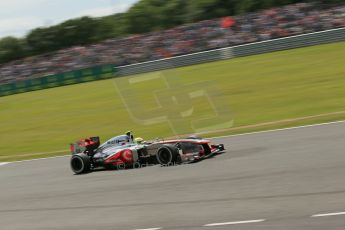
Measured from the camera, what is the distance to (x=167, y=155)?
1163 centimetres

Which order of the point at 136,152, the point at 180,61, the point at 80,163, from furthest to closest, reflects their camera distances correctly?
the point at 180,61
the point at 80,163
the point at 136,152

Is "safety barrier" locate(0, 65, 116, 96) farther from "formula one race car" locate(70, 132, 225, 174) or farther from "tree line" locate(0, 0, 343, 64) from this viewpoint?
"formula one race car" locate(70, 132, 225, 174)

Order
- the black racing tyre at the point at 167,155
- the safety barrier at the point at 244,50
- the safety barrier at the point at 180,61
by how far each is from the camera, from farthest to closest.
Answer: the safety barrier at the point at 180,61 → the safety barrier at the point at 244,50 → the black racing tyre at the point at 167,155

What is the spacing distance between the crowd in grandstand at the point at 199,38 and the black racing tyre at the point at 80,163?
26203mm

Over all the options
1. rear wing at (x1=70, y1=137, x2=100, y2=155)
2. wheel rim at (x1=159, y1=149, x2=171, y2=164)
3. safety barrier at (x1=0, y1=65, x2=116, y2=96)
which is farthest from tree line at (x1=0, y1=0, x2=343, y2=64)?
wheel rim at (x1=159, y1=149, x2=171, y2=164)

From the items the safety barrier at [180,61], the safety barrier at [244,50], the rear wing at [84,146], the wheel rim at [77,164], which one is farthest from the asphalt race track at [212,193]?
the safety barrier at [180,61]

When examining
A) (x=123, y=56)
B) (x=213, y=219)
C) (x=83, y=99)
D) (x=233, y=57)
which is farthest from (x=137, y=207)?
(x=123, y=56)

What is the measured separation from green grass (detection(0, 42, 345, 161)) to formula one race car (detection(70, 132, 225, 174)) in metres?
1.85

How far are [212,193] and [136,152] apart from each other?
141 inches

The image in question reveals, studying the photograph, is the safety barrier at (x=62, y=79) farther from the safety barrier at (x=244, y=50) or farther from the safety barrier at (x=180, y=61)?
the safety barrier at (x=244, y=50)

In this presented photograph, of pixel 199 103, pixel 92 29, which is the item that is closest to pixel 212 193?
pixel 199 103

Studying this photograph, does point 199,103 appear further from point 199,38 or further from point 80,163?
point 199,38

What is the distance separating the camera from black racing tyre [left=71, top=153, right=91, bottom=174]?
12.6 m

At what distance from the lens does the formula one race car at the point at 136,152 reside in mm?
11617
